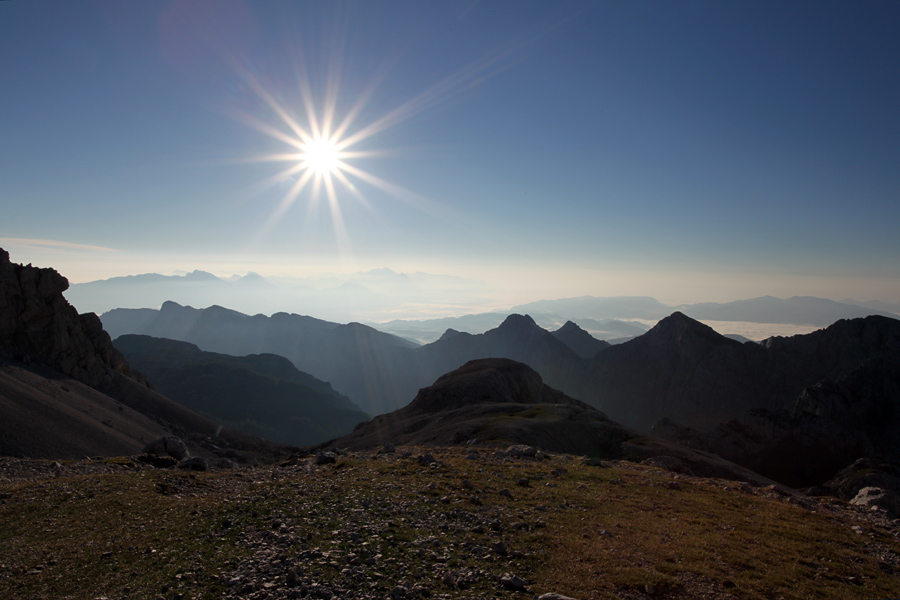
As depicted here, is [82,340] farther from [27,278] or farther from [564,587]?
[564,587]

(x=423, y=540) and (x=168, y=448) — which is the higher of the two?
(x=423, y=540)

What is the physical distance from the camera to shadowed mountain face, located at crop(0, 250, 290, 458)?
55594mm

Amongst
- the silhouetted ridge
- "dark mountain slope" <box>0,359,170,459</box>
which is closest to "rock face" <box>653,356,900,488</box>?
the silhouetted ridge

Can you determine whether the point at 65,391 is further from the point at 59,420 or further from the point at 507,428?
the point at 507,428

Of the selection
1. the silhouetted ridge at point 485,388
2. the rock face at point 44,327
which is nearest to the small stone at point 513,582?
the silhouetted ridge at point 485,388

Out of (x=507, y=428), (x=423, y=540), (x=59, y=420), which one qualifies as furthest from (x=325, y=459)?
(x=59, y=420)

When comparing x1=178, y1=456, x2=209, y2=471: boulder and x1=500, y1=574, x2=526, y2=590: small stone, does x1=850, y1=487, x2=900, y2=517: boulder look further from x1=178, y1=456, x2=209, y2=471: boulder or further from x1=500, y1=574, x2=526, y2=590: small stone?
x1=178, y1=456, x2=209, y2=471: boulder

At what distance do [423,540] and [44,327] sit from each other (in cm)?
11060

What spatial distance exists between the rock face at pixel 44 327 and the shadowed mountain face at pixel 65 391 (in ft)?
0.50

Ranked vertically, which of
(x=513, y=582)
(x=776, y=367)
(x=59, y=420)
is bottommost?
(x=776, y=367)

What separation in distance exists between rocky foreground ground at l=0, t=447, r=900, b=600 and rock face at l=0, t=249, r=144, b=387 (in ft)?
257

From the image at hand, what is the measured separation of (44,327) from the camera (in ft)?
291

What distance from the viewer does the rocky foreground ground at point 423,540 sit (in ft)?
43.8

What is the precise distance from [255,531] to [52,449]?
55.0 m
